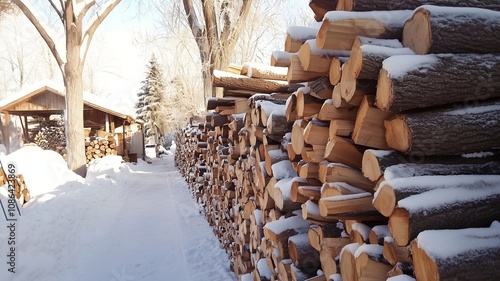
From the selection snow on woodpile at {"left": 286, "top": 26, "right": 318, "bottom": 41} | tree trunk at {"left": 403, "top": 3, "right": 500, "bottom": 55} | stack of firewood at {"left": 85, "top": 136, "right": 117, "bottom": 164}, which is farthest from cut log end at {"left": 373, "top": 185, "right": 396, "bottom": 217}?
stack of firewood at {"left": 85, "top": 136, "right": 117, "bottom": 164}

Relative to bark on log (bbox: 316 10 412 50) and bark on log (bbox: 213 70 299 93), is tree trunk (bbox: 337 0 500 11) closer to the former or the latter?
bark on log (bbox: 316 10 412 50)

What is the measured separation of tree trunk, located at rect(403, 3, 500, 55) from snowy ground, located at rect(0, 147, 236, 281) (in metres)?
3.82

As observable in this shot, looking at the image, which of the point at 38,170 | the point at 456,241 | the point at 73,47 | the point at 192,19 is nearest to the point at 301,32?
the point at 456,241

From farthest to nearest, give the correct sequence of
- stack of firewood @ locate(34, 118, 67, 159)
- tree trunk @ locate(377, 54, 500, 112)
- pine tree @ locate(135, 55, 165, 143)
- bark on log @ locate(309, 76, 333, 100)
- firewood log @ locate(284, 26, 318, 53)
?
pine tree @ locate(135, 55, 165, 143) < stack of firewood @ locate(34, 118, 67, 159) < firewood log @ locate(284, 26, 318, 53) < bark on log @ locate(309, 76, 333, 100) < tree trunk @ locate(377, 54, 500, 112)

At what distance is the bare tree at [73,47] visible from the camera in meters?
11.4

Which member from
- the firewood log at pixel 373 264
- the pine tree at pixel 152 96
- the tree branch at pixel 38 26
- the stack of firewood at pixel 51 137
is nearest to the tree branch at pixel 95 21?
the tree branch at pixel 38 26

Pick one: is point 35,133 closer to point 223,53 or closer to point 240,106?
point 223,53

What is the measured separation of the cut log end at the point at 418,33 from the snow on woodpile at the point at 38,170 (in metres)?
8.68

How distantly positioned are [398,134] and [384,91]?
205 millimetres

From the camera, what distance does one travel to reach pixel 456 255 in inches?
48.9

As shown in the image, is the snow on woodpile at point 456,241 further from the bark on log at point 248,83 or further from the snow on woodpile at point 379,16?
the bark on log at point 248,83

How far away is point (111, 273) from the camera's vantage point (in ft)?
15.4

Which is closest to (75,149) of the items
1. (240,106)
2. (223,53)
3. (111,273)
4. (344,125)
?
(223,53)

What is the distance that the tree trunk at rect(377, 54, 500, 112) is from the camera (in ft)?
4.87
